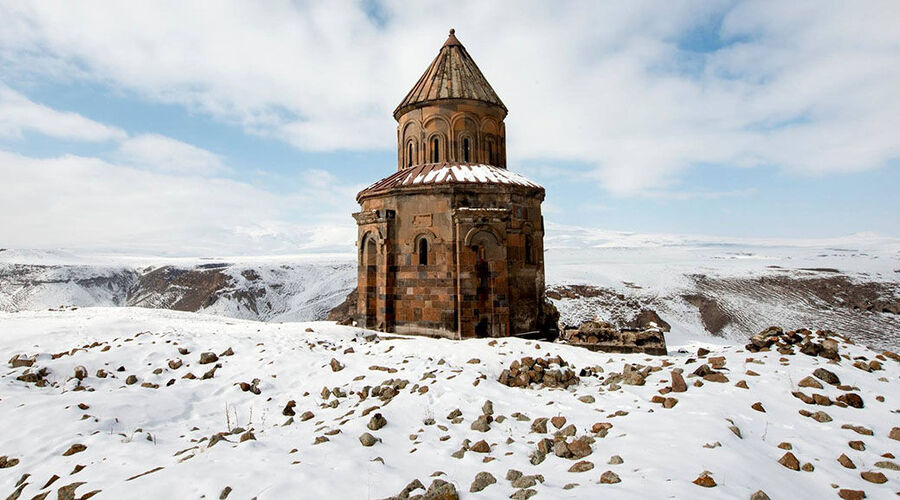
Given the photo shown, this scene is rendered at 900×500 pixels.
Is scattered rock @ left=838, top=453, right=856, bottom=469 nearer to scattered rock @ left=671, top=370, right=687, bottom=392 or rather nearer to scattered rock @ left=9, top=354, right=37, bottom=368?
scattered rock @ left=671, top=370, right=687, bottom=392

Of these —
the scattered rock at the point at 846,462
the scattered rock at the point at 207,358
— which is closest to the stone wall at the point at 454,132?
the scattered rock at the point at 207,358

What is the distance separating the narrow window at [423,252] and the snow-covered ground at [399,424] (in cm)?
282

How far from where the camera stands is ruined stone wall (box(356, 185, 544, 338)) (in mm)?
11828

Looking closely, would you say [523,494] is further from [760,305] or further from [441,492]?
[760,305]

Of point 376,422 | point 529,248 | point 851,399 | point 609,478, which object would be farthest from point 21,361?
point 851,399

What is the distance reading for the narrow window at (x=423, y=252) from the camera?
40.7 feet

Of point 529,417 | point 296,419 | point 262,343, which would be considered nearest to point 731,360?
point 529,417

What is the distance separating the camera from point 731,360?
24.8ft

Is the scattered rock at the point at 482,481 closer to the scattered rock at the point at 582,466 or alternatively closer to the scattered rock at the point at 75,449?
the scattered rock at the point at 582,466

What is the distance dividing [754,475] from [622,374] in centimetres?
349

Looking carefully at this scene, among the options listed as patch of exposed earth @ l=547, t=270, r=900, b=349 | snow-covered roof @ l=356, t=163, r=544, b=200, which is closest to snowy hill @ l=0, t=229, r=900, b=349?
patch of exposed earth @ l=547, t=270, r=900, b=349

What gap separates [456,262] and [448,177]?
2.29 m

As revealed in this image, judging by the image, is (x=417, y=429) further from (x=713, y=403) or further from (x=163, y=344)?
(x=163, y=344)

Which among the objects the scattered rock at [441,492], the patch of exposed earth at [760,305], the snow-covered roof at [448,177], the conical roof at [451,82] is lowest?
the patch of exposed earth at [760,305]
